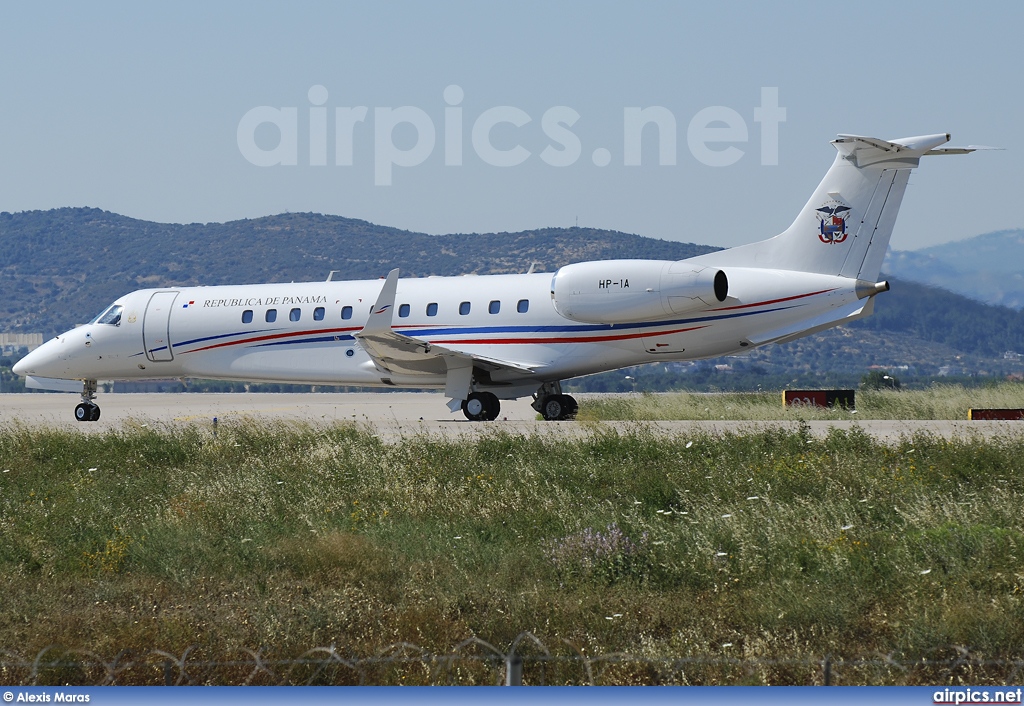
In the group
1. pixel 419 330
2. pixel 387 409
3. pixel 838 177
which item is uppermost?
pixel 838 177

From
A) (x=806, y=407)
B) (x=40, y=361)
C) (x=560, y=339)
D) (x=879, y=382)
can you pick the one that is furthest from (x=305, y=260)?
(x=560, y=339)

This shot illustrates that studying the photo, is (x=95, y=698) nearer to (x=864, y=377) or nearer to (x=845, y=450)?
(x=845, y=450)

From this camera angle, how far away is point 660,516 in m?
11.9

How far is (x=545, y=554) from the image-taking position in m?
10.0

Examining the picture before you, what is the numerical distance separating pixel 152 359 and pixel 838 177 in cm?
1580

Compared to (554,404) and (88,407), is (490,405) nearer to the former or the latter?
(554,404)

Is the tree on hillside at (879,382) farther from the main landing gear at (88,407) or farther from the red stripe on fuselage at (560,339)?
the main landing gear at (88,407)

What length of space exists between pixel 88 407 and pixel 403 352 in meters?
9.28

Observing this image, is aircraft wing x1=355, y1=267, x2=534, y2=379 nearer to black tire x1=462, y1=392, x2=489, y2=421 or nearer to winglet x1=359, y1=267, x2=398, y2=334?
winglet x1=359, y1=267, x2=398, y2=334

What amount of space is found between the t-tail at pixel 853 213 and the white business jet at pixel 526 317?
0.03 metres

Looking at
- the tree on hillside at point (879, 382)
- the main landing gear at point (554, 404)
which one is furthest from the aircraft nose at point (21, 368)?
the tree on hillside at point (879, 382)

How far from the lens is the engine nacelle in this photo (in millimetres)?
22266

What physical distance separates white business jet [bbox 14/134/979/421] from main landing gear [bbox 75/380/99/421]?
0.17ft

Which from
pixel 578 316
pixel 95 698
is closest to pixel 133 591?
pixel 95 698
